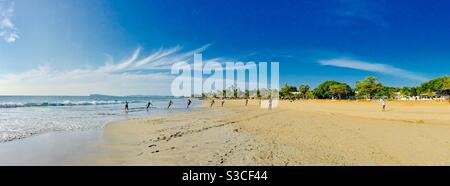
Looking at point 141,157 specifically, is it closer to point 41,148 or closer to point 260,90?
point 41,148

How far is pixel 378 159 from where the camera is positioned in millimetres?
7352

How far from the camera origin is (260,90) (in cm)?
19288

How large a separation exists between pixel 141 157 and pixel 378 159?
6.49 m

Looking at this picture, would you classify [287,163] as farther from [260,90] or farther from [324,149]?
[260,90]

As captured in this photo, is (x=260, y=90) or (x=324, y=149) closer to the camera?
(x=324, y=149)
